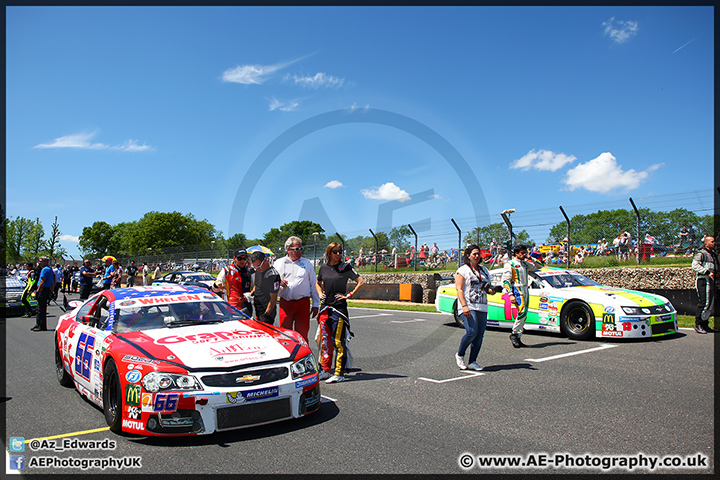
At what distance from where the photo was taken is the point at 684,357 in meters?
7.34

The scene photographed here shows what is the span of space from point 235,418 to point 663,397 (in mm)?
4407

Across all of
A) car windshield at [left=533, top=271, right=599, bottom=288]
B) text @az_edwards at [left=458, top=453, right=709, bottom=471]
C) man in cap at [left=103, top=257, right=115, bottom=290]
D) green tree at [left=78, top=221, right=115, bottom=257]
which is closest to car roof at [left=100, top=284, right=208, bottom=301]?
text @az_edwards at [left=458, top=453, right=709, bottom=471]

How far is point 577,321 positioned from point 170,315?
7.43 metres

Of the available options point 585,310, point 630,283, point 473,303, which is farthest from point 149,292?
point 630,283

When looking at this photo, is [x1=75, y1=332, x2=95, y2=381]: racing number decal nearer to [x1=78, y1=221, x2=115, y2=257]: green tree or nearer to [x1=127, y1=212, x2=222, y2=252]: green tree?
[x1=127, y1=212, x2=222, y2=252]: green tree

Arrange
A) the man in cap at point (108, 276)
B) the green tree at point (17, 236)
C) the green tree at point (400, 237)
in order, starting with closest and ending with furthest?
the man in cap at point (108, 276)
the green tree at point (400, 237)
the green tree at point (17, 236)

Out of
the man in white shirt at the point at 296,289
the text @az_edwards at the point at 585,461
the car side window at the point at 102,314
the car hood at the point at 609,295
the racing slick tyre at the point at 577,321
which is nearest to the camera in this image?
the text @az_edwards at the point at 585,461

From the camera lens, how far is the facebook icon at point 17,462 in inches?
145

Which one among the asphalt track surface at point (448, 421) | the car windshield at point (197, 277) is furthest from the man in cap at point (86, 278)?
the asphalt track surface at point (448, 421)

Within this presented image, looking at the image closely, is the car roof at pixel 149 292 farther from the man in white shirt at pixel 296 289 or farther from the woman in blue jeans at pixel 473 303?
the woman in blue jeans at pixel 473 303

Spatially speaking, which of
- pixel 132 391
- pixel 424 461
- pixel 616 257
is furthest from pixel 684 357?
pixel 616 257

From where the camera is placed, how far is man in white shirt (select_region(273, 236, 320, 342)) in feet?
21.2

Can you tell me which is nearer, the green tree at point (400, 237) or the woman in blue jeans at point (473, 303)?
the woman in blue jeans at point (473, 303)

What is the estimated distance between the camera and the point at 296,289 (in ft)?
21.2
